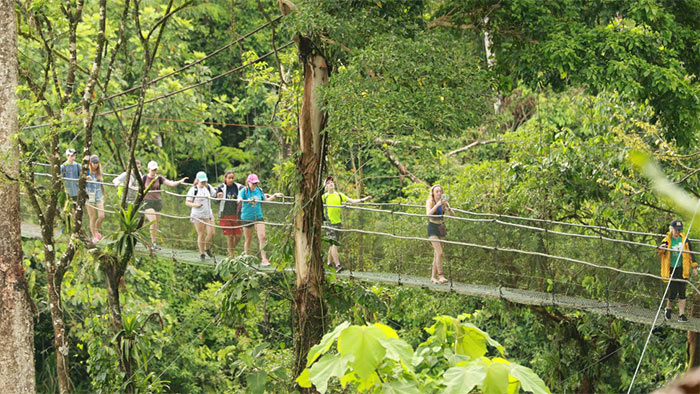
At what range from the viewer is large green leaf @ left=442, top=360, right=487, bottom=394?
6.08 ft

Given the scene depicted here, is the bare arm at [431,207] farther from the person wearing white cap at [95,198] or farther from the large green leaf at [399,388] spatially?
the large green leaf at [399,388]

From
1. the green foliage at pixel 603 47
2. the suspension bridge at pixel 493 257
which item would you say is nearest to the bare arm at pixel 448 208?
the suspension bridge at pixel 493 257

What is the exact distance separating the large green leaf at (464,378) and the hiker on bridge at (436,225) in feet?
21.9

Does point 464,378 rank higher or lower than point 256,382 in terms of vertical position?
higher

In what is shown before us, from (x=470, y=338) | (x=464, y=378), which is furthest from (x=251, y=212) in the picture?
(x=464, y=378)

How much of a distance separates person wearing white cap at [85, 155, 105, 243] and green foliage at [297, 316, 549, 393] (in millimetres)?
7730

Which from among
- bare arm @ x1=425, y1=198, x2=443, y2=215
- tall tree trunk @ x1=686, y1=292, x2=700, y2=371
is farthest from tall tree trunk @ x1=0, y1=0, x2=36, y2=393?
tall tree trunk @ x1=686, y1=292, x2=700, y2=371

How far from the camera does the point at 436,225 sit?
8805 mm

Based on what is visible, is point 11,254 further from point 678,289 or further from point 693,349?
point 693,349

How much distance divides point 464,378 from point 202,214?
25.2 feet

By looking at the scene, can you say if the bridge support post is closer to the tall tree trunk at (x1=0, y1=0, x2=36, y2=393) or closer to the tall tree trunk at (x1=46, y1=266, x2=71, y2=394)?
the tall tree trunk at (x1=46, y1=266, x2=71, y2=394)

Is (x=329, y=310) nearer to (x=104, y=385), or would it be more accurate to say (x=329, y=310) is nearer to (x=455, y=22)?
(x=104, y=385)

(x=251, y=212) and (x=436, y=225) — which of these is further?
(x=251, y=212)

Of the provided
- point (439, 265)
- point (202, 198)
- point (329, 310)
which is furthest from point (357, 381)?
point (202, 198)
